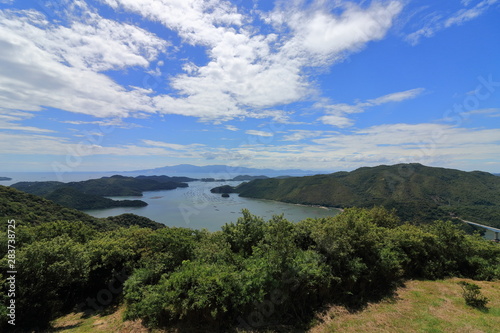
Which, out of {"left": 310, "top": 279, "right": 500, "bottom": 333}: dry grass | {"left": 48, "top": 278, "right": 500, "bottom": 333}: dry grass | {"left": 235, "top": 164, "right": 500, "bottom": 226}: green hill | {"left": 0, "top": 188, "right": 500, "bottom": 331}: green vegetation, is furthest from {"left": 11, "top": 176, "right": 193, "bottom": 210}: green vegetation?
{"left": 310, "top": 279, "right": 500, "bottom": 333}: dry grass

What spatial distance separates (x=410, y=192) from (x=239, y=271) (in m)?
107

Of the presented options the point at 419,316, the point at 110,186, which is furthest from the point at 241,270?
the point at 110,186

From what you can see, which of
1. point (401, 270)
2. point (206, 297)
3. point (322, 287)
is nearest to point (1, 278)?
point (206, 297)

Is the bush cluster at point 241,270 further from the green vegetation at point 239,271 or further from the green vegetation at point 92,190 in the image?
the green vegetation at point 92,190

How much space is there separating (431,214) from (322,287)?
81437 millimetres

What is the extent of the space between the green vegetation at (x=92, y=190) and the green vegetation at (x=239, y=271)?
94.4 metres

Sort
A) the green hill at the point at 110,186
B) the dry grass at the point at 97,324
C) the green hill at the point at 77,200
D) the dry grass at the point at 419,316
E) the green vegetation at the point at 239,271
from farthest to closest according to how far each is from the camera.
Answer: the green hill at the point at 110,186 → the green hill at the point at 77,200 → the dry grass at the point at 97,324 → the dry grass at the point at 419,316 → the green vegetation at the point at 239,271

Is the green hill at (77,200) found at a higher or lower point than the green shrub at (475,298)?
lower

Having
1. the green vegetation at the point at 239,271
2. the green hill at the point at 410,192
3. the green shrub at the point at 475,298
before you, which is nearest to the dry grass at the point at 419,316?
the green shrub at the point at 475,298

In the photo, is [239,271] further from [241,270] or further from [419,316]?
[419,316]

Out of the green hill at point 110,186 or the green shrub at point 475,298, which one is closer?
the green shrub at point 475,298

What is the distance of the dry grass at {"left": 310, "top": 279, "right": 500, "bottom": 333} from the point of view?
20.0 ft

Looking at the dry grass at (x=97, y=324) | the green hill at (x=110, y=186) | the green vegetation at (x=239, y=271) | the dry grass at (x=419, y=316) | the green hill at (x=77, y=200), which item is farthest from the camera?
the green hill at (x=110, y=186)

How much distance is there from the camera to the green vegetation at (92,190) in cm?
8738
